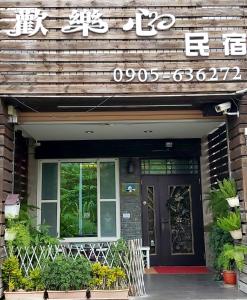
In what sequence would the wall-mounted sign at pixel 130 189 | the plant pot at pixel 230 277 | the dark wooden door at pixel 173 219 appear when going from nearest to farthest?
the plant pot at pixel 230 277
the dark wooden door at pixel 173 219
the wall-mounted sign at pixel 130 189

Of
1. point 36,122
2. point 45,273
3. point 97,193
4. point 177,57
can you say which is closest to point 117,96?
point 177,57

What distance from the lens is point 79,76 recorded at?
21.5 feet

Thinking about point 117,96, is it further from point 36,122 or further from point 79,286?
point 79,286

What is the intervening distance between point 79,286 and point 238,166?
3.22 m

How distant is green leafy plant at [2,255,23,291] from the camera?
611 centimetres

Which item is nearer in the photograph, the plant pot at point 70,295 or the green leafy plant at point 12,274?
the plant pot at point 70,295

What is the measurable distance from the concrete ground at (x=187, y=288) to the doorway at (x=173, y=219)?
1.10m

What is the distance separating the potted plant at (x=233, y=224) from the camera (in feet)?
21.3

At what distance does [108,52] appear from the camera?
21.7ft

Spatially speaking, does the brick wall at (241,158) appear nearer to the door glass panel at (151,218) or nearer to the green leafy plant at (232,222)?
the green leafy plant at (232,222)

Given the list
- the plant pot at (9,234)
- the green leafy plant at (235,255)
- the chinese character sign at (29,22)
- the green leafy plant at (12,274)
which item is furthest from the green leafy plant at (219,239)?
the chinese character sign at (29,22)

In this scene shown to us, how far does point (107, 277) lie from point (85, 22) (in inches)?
163

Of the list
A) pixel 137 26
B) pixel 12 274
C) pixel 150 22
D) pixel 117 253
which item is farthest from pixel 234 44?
pixel 12 274

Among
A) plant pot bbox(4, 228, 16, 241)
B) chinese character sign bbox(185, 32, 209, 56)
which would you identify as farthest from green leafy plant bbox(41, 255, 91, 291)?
chinese character sign bbox(185, 32, 209, 56)
